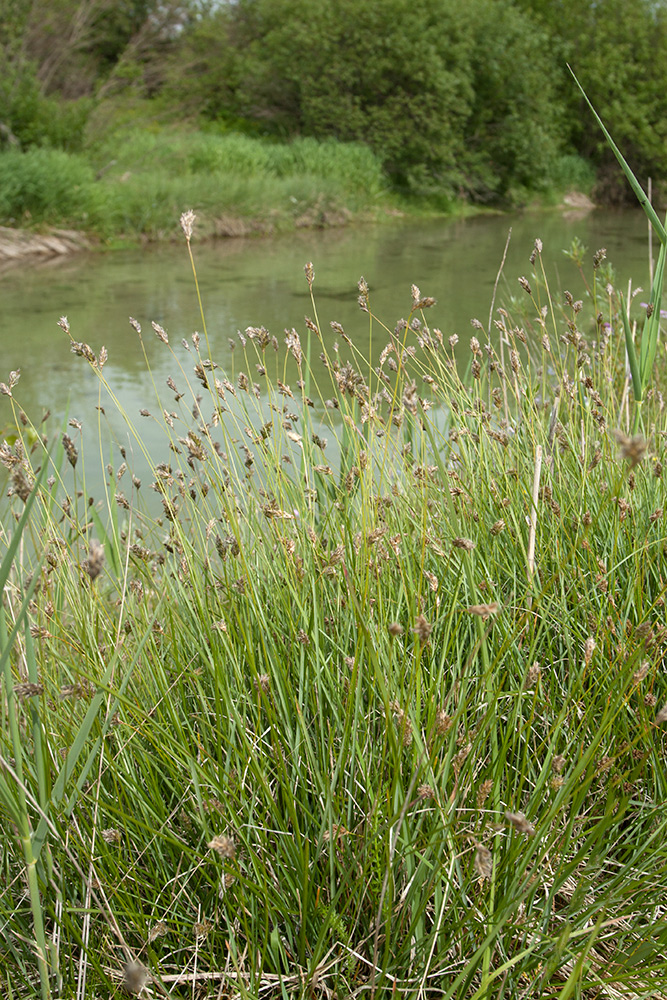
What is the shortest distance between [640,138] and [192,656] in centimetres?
2095

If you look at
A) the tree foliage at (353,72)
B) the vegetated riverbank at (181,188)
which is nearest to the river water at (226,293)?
the vegetated riverbank at (181,188)

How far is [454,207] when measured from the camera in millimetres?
14305

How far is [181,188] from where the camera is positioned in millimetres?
9406

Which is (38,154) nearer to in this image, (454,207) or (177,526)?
(454,207)

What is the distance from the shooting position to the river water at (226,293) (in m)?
4.68

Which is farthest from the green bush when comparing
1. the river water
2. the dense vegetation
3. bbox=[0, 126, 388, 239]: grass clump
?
the dense vegetation

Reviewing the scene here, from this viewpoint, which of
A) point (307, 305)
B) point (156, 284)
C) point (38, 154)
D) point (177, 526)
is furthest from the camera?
point (38, 154)

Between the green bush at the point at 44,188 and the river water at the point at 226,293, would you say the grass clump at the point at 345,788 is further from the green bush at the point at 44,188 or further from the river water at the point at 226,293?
the green bush at the point at 44,188

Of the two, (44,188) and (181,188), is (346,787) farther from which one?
(181,188)

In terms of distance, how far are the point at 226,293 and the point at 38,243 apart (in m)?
2.67

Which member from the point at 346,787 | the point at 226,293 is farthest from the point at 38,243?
the point at 346,787

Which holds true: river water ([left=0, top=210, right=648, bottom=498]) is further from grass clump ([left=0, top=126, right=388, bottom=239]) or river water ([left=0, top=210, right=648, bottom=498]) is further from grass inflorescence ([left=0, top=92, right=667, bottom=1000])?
grass inflorescence ([left=0, top=92, right=667, bottom=1000])

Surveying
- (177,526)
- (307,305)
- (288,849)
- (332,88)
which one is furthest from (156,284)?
(332,88)

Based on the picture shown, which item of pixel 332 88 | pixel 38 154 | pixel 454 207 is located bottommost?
pixel 454 207
